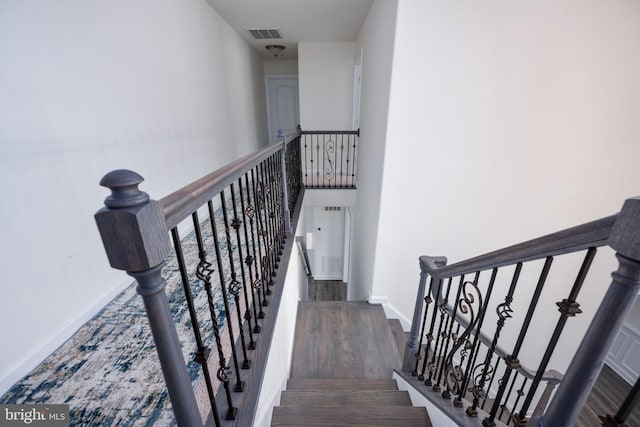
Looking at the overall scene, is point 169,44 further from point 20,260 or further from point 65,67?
point 20,260

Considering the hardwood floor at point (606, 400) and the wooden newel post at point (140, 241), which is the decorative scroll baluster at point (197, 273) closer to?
the wooden newel post at point (140, 241)

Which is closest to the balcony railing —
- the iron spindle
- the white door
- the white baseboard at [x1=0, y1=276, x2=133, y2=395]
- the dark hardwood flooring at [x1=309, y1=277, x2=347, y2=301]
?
the white door

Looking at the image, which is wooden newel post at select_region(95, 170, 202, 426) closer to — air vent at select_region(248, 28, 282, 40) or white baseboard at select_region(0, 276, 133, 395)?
white baseboard at select_region(0, 276, 133, 395)

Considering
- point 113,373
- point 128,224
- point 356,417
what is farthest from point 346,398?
point 128,224

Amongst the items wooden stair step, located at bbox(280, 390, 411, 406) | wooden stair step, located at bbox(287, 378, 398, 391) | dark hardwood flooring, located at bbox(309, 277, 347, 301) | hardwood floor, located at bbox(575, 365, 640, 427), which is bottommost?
dark hardwood flooring, located at bbox(309, 277, 347, 301)

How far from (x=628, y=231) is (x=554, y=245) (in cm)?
23

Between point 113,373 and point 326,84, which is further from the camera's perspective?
point 326,84

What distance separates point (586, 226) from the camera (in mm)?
671

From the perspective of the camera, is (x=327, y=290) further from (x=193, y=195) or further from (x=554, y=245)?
(x=193, y=195)

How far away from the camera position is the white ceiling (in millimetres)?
3250

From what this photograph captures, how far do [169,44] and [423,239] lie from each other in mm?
3181

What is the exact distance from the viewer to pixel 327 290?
7.04m

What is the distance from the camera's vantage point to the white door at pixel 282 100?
21.1 feet

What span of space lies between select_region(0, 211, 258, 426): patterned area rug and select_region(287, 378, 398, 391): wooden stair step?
1.28m
